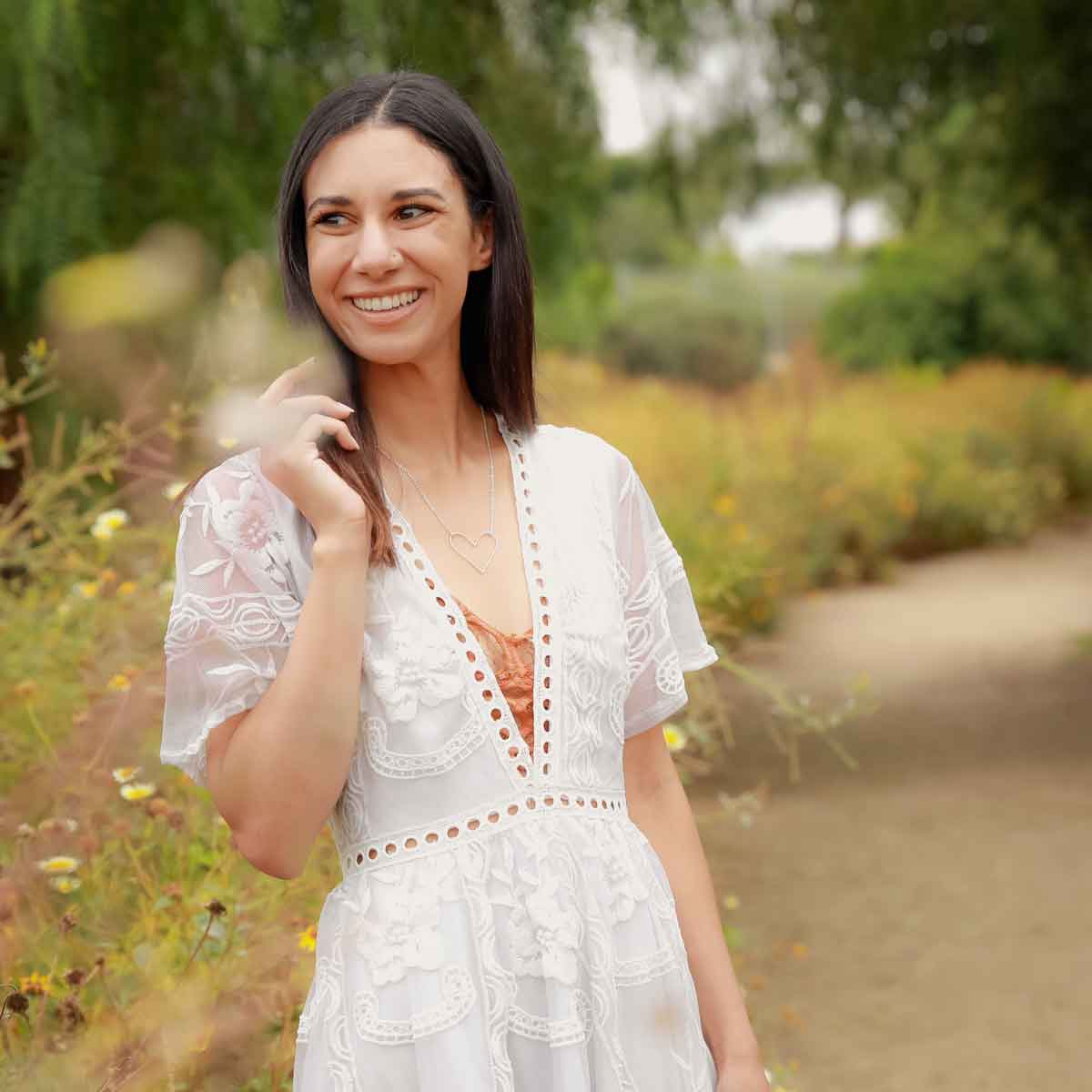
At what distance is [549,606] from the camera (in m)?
1.67

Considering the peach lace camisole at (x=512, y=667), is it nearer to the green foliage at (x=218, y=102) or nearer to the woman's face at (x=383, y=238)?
the woman's face at (x=383, y=238)

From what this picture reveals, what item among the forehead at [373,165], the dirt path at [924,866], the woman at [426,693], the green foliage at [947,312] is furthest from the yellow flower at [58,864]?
the green foliage at [947,312]

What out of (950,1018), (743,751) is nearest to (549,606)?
(950,1018)

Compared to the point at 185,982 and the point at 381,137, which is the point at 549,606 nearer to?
the point at 381,137

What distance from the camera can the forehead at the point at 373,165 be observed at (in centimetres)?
162

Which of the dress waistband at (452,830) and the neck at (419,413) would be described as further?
the neck at (419,413)

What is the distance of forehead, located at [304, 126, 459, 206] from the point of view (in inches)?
63.7

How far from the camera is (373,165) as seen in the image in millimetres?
1621

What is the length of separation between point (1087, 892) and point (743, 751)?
1.89 meters

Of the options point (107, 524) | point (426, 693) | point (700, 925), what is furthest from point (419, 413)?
point (107, 524)

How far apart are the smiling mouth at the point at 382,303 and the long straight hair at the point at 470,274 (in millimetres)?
65

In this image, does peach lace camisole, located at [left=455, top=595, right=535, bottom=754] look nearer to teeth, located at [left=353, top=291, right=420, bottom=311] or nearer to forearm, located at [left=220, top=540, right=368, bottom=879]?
forearm, located at [left=220, top=540, right=368, bottom=879]

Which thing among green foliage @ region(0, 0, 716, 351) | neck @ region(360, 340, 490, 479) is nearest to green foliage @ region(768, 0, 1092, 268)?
green foliage @ region(0, 0, 716, 351)

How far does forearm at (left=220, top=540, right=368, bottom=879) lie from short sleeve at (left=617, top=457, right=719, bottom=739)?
42cm
